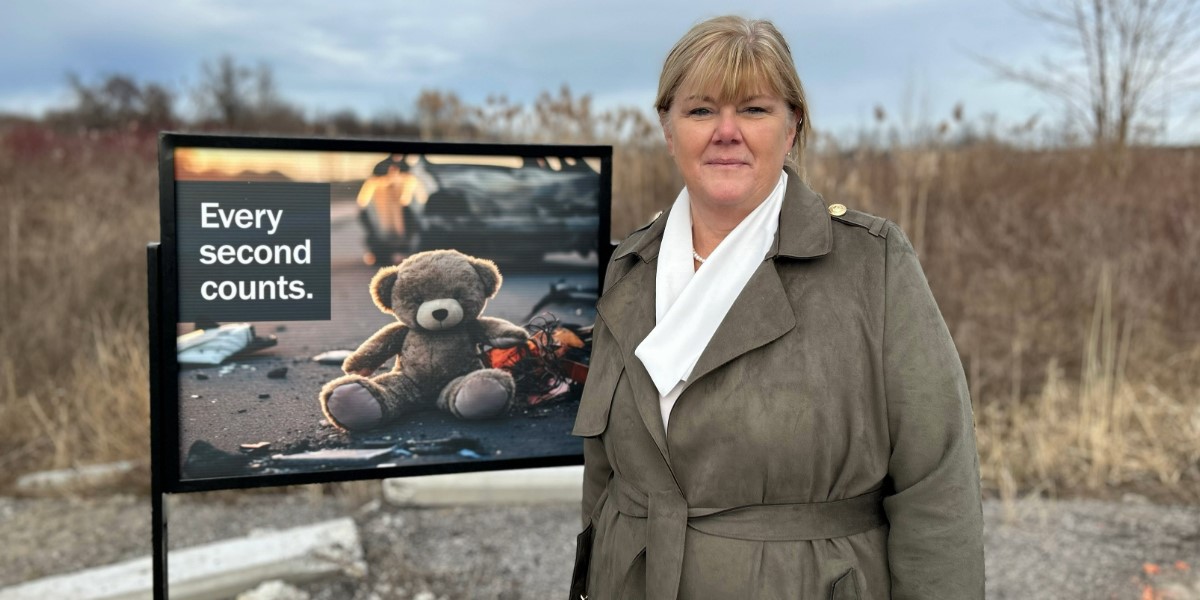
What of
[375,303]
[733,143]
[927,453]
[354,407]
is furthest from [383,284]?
[927,453]

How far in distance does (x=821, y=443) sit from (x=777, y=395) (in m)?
0.13

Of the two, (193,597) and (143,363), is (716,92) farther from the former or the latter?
(143,363)

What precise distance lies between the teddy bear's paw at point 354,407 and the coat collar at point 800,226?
3.53ft

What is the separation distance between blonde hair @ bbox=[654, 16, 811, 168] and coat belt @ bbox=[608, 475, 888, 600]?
2.80ft

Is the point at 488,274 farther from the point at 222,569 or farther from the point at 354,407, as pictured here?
the point at 222,569

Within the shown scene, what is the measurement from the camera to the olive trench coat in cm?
180

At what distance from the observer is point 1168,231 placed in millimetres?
9164

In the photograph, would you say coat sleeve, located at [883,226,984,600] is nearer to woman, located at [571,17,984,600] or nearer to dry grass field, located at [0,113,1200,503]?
woman, located at [571,17,984,600]

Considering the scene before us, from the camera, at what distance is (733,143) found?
192cm

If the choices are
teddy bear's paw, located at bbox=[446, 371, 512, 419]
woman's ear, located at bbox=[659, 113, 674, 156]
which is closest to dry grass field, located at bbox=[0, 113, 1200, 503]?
teddy bear's paw, located at bbox=[446, 371, 512, 419]

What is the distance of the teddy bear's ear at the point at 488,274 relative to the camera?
109 inches

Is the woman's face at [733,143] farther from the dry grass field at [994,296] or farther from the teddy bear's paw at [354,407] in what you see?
the dry grass field at [994,296]

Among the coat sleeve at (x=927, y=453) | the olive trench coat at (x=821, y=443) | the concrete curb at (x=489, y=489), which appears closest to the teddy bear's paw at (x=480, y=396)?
the olive trench coat at (x=821, y=443)

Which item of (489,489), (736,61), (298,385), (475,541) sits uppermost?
(736,61)
